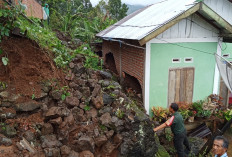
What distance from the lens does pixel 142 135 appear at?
14.2 ft

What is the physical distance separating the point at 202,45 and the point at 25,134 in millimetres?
6317

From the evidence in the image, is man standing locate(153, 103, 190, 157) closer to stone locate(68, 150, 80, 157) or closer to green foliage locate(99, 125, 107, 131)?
green foliage locate(99, 125, 107, 131)

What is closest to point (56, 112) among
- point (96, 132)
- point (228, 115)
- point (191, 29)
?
point (96, 132)

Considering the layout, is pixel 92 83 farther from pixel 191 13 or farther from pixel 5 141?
pixel 191 13

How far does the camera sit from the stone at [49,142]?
347cm

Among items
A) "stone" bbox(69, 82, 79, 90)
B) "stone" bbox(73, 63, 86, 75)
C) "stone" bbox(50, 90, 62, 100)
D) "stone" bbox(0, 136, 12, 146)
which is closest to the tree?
"stone" bbox(73, 63, 86, 75)

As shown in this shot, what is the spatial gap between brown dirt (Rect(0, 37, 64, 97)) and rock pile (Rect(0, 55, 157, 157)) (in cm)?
17

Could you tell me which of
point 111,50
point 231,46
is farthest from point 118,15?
point 231,46

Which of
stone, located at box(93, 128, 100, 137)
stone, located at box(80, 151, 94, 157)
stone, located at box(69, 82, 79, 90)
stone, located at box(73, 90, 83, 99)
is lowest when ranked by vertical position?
stone, located at box(80, 151, 94, 157)

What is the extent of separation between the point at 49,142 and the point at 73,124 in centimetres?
63

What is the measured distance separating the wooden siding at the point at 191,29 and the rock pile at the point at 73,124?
118 inches

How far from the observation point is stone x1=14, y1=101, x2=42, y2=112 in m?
3.70

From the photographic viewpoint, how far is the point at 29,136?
345cm

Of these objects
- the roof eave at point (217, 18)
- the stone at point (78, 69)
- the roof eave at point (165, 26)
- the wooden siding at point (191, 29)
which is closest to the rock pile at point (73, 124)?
the stone at point (78, 69)
